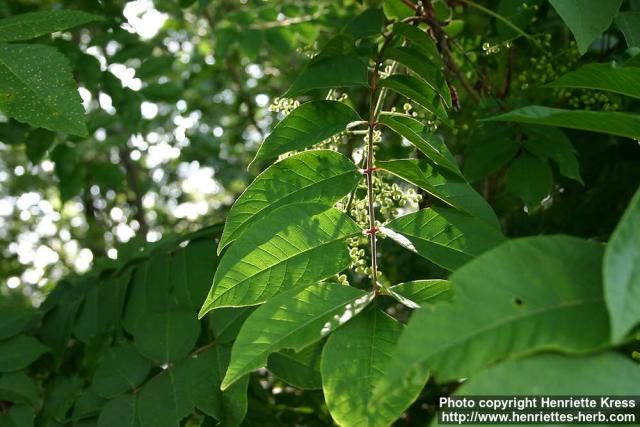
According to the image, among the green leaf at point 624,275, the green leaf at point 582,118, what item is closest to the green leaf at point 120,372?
the green leaf at point 582,118

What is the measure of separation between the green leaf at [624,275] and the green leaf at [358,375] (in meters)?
0.33

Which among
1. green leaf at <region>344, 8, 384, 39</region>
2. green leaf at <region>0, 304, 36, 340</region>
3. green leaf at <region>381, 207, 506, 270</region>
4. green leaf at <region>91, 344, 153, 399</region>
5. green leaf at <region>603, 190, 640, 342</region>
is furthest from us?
green leaf at <region>344, 8, 384, 39</region>

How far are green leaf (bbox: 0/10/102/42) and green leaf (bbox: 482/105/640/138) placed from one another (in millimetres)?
989

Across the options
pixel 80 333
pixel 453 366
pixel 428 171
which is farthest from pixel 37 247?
pixel 453 366

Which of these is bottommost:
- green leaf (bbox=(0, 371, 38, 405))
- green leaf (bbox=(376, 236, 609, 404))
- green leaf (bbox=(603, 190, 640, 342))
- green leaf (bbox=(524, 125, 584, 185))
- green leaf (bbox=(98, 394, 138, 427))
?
green leaf (bbox=(0, 371, 38, 405))

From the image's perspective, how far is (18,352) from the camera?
1.76 metres

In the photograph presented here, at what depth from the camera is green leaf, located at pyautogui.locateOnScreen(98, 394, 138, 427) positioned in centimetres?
142

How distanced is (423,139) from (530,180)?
0.77 meters

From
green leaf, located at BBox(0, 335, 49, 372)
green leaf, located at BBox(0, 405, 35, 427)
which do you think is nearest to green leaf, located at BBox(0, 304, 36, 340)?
green leaf, located at BBox(0, 335, 49, 372)

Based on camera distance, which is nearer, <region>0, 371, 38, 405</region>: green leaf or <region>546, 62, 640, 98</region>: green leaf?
<region>546, 62, 640, 98</region>: green leaf

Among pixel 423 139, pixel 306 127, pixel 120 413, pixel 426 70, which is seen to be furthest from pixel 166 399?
pixel 426 70

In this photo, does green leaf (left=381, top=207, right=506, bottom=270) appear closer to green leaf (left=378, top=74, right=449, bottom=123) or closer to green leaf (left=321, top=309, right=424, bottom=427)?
green leaf (left=321, top=309, right=424, bottom=427)

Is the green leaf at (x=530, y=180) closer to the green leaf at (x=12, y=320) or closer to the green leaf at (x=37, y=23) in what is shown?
the green leaf at (x=37, y=23)

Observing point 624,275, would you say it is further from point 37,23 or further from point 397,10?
point 397,10
